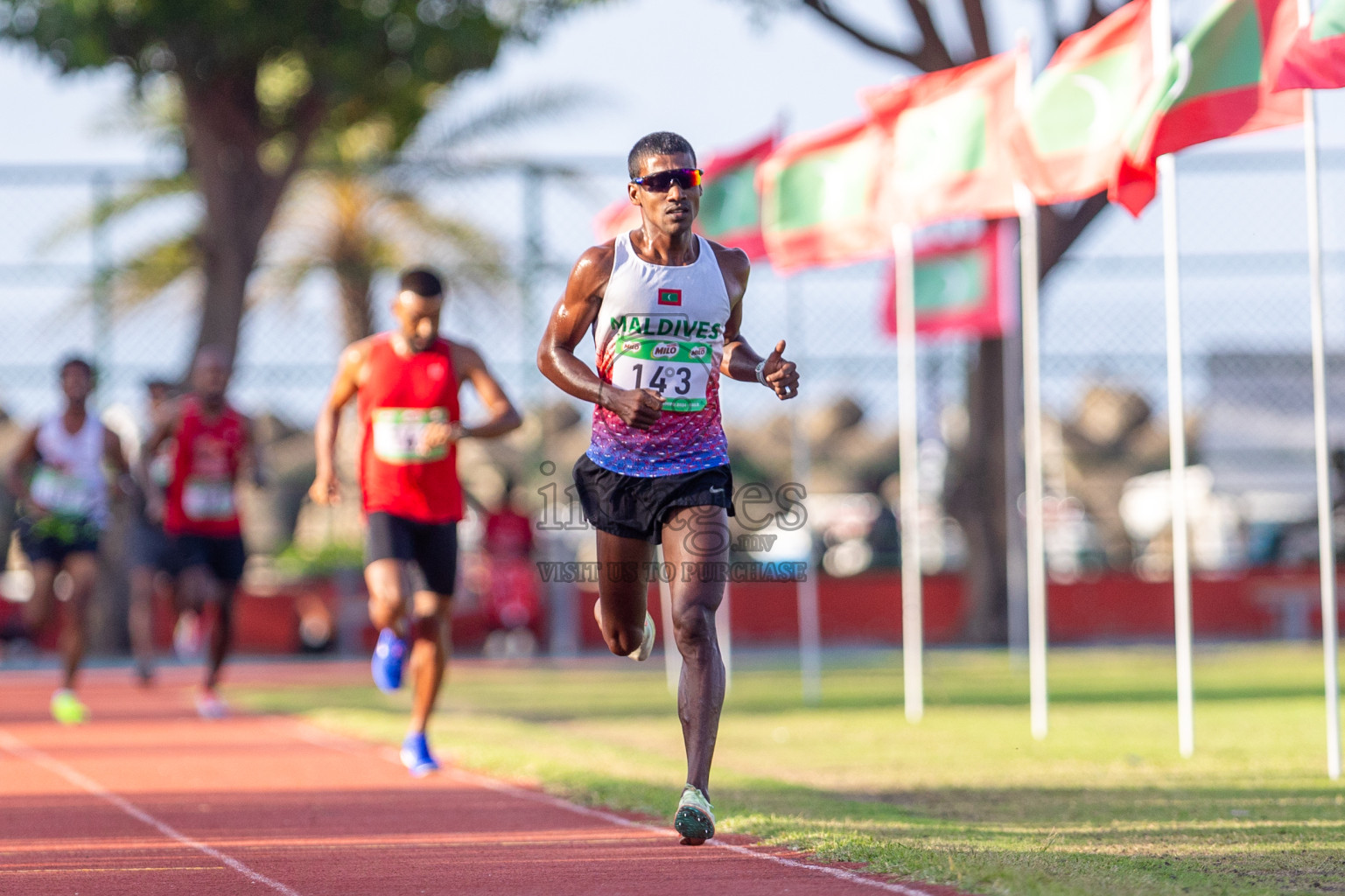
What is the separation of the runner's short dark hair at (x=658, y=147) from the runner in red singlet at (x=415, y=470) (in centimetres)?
244

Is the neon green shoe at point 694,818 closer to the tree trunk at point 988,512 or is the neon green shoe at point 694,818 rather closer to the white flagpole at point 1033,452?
the white flagpole at point 1033,452

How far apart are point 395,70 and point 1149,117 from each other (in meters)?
10.6

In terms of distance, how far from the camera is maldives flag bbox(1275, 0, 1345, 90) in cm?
795

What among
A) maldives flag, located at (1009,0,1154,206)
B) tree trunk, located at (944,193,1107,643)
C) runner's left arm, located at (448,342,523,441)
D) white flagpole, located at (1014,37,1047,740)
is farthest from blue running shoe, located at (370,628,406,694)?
tree trunk, located at (944,193,1107,643)

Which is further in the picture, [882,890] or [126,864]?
[126,864]

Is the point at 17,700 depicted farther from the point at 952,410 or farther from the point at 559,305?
the point at 952,410

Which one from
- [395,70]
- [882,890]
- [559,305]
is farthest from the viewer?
[395,70]

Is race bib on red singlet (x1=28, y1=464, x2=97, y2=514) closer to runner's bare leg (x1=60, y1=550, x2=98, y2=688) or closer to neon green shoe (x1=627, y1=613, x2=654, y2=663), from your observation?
runner's bare leg (x1=60, y1=550, x2=98, y2=688)

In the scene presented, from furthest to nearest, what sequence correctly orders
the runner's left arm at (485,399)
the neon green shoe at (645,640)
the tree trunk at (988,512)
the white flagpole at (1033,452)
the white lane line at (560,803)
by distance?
the tree trunk at (988,512) < the white flagpole at (1033,452) < the runner's left arm at (485,399) < the neon green shoe at (645,640) < the white lane line at (560,803)

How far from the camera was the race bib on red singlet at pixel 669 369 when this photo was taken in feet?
19.9

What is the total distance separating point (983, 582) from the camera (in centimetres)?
2050

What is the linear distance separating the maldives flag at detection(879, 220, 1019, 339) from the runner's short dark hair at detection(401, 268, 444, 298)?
771cm

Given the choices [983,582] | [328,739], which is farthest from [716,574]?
[983,582]

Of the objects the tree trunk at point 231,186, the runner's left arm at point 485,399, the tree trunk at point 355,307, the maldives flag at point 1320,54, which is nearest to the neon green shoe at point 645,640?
the runner's left arm at point 485,399
